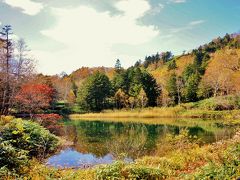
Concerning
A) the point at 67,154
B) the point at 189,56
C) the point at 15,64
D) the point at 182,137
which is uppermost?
the point at 189,56

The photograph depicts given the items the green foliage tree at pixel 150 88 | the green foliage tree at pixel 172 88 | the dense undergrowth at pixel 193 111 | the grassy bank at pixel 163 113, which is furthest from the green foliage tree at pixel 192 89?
the grassy bank at pixel 163 113

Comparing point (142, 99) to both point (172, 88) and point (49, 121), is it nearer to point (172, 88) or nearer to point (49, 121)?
point (172, 88)

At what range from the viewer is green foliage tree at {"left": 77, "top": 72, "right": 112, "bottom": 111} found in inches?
2625

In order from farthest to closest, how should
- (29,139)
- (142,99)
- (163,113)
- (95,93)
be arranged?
(95,93) < (142,99) < (163,113) < (29,139)

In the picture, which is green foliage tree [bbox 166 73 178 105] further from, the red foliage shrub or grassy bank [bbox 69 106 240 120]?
the red foliage shrub

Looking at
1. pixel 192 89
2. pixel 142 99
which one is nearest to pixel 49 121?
pixel 142 99

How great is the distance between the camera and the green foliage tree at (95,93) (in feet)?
219

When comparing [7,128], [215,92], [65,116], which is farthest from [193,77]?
[7,128]

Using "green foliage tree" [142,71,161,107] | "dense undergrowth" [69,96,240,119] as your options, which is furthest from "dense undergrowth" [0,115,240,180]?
"green foliage tree" [142,71,161,107]

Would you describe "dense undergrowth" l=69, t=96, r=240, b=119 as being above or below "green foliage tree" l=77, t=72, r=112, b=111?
below

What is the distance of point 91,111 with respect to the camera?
66.9 meters

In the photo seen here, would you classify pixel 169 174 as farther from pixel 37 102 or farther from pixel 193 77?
pixel 193 77

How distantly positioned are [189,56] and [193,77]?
5471cm

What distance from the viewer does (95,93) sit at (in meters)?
66.9
